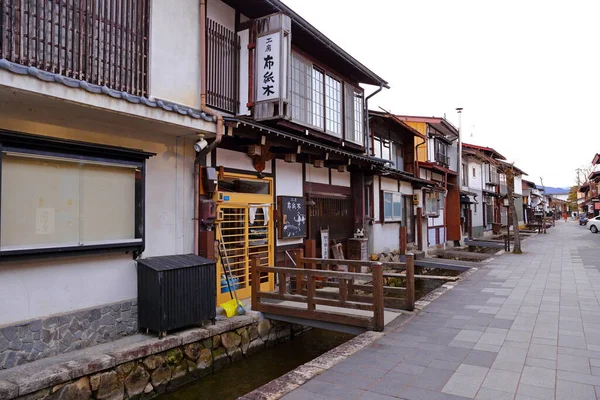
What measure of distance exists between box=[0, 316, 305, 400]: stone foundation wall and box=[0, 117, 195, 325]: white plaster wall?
106cm

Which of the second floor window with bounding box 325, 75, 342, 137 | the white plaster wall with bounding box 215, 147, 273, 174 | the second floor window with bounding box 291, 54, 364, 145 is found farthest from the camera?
the second floor window with bounding box 325, 75, 342, 137

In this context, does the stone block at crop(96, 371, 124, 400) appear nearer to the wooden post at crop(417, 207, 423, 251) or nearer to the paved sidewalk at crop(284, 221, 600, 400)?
the paved sidewalk at crop(284, 221, 600, 400)

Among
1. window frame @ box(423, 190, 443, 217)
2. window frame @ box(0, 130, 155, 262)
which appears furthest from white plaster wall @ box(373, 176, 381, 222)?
window frame @ box(0, 130, 155, 262)

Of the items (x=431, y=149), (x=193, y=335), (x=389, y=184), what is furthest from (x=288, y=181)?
(x=431, y=149)

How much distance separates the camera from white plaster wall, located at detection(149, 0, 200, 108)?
731 cm

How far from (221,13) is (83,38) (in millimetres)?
3612

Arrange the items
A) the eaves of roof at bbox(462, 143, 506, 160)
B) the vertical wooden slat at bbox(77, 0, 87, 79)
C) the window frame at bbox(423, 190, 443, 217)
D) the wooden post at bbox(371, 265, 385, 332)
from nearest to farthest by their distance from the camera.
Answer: the vertical wooden slat at bbox(77, 0, 87, 79)
the wooden post at bbox(371, 265, 385, 332)
the window frame at bbox(423, 190, 443, 217)
the eaves of roof at bbox(462, 143, 506, 160)

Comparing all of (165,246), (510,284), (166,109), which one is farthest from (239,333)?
(510,284)

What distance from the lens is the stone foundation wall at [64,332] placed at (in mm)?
5457

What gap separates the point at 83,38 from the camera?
20.4ft

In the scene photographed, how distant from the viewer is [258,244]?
995cm

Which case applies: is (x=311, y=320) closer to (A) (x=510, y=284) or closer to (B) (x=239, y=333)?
(B) (x=239, y=333)

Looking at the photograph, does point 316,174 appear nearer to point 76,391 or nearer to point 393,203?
point 393,203

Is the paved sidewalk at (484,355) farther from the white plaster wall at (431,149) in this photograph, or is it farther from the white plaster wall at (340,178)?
the white plaster wall at (431,149)
